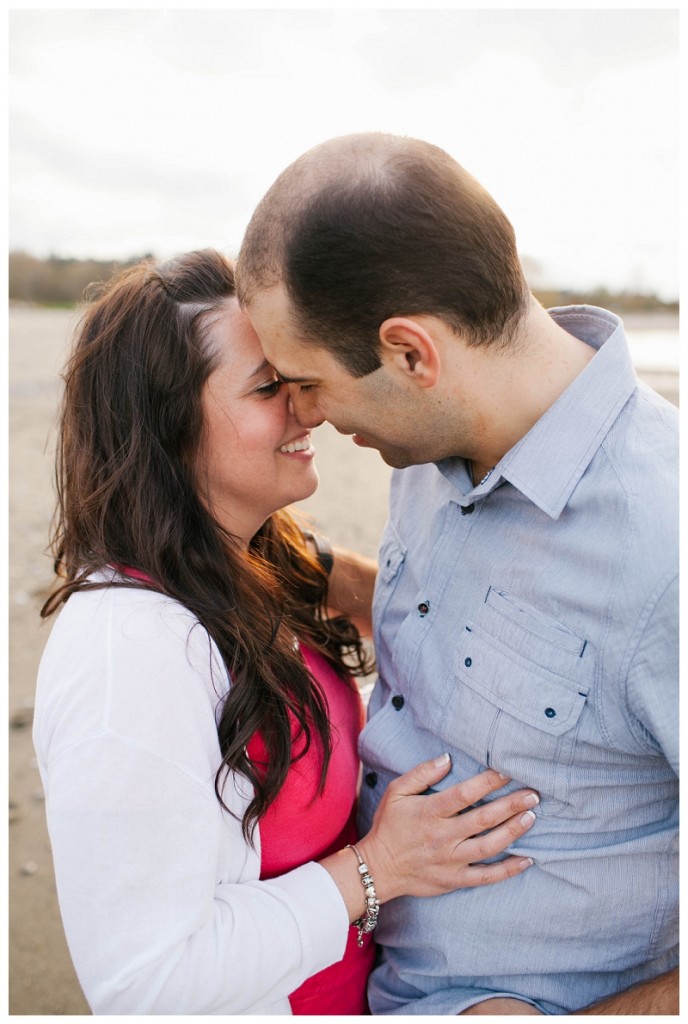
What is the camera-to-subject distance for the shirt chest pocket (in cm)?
187

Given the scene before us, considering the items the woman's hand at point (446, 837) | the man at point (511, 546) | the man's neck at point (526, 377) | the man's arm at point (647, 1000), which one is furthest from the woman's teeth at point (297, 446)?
the man's arm at point (647, 1000)

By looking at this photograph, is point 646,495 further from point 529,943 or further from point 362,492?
point 362,492

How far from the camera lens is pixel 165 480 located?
2094 mm

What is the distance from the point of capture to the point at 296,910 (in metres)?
1.88

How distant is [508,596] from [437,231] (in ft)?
2.91

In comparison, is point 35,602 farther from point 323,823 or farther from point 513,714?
point 513,714

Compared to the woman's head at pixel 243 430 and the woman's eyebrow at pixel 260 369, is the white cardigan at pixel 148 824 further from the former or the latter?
the woman's eyebrow at pixel 260 369

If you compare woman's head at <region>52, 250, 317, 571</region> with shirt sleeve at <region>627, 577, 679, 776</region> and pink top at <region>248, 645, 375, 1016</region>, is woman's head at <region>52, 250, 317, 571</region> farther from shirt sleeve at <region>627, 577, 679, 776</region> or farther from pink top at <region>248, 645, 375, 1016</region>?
shirt sleeve at <region>627, 577, 679, 776</region>

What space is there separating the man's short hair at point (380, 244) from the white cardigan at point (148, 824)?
826mm

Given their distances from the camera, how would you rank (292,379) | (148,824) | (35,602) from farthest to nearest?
(35,602) → (292,379) → (148,824)

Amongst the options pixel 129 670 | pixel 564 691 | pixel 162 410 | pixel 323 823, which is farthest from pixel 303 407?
pixel 323 823

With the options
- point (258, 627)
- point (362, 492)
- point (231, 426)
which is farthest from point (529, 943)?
point (362, 492)

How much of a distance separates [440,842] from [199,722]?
0.72 meters

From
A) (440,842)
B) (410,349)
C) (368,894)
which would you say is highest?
(410,349)
